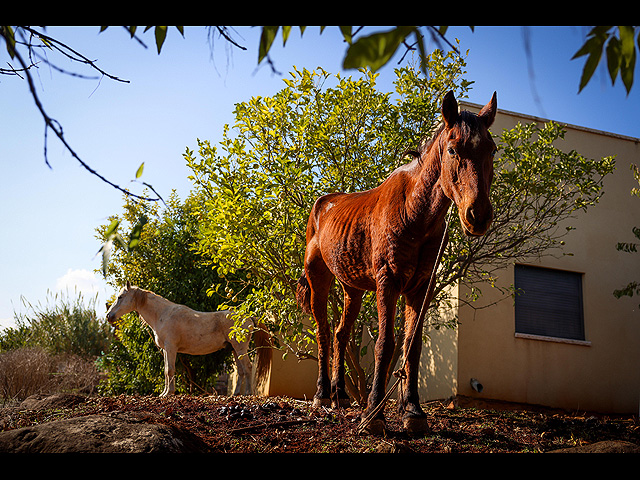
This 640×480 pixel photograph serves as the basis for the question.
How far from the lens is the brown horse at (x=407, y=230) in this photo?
3275mm

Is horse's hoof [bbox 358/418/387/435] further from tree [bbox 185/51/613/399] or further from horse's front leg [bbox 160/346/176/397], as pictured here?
horse's front leg [bbox 160/346/176/397]

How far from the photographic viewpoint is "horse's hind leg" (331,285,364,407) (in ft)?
16.8

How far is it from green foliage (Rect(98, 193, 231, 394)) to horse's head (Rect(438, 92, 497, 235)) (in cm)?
686

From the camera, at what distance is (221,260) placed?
21.2 feet

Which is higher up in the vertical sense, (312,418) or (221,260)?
(221,260)

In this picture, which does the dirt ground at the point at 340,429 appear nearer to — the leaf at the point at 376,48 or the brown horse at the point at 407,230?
the brown horse at the point at 407,230

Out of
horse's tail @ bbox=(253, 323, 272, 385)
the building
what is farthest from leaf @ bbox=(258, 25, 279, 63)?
horse's tail @ bbox=(253, 323, 272, 385)

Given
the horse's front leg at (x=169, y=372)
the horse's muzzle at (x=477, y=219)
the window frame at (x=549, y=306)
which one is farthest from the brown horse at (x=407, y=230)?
the window frame at (x=549, y=306)

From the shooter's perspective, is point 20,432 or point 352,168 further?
point 352,168

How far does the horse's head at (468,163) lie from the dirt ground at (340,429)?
1539 millimetres
